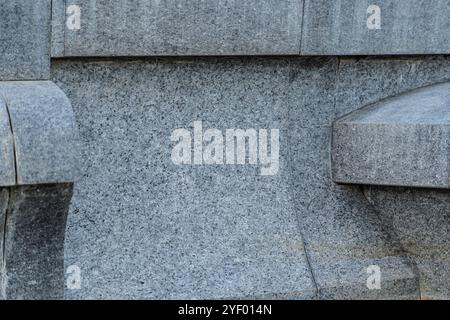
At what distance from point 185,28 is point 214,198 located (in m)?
0.70

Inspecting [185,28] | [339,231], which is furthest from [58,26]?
[339,231]

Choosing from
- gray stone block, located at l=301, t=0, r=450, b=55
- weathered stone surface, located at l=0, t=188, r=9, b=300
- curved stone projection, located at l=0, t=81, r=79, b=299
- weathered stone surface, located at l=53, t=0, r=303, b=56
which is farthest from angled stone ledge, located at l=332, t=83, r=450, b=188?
weathered stone surface, located at l=0, t=188, r=9, b=300

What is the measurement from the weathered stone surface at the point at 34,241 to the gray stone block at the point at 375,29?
53.7 inches

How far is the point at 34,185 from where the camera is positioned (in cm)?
353

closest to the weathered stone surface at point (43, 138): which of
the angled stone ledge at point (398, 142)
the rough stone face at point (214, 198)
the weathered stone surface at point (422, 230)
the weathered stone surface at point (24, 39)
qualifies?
the weathered stone surface at point (24, 39)

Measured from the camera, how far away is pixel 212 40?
4.35 m

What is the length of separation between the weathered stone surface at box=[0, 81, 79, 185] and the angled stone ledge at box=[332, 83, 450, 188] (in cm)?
139

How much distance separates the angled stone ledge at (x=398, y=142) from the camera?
430cm

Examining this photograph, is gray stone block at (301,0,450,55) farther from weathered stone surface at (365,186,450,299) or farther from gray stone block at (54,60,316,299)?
weathered stone surface at (365,186,450,299)

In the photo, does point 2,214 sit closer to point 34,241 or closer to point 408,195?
point 34,241

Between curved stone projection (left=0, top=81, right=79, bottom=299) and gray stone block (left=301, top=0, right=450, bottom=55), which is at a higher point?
gray stone block (left=301, top=0, right=450, bottom=55)

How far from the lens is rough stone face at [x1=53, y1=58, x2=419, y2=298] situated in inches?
169

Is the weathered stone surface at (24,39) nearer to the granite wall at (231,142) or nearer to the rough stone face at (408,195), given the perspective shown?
the granite wall at (231,142)
